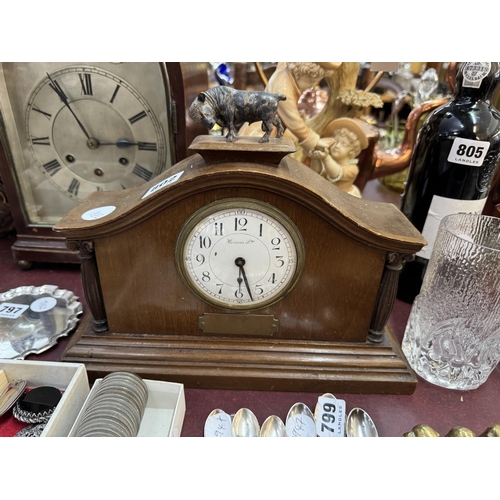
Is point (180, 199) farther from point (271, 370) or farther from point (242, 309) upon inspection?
point (271, 370)

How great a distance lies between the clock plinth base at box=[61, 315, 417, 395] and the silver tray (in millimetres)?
132

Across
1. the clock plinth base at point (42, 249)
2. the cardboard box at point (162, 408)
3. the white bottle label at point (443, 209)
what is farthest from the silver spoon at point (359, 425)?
the clock plinth base at point (42, 249)

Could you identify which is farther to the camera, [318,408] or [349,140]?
[349,140]

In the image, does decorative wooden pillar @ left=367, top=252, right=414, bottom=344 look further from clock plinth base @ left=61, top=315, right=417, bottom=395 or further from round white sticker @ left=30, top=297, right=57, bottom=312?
round white sticker @ left=30, top=297, right=57, bottom=312

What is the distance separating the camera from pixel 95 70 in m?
0.98

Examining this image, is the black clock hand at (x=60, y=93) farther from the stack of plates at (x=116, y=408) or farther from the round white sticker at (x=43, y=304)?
the stack of plates at (x=116, y=408)

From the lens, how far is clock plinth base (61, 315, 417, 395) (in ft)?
2.68

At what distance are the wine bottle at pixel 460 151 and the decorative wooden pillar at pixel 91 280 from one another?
2.77 ft

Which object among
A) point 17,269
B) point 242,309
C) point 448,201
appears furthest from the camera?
point 17,269

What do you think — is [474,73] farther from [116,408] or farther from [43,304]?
[43,304]

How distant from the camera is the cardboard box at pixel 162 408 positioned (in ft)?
2.39

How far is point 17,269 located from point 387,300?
3.70 feet

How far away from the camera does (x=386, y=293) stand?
2.59 feet

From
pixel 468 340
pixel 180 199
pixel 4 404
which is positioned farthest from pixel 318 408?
pixel 4 404
